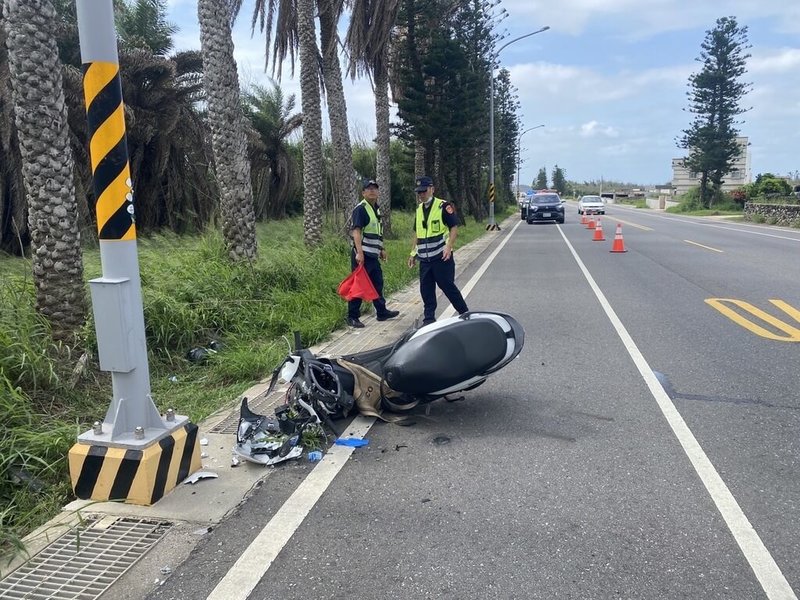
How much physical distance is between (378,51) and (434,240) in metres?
12.5

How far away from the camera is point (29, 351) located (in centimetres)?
523

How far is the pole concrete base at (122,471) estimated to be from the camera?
12.3ft

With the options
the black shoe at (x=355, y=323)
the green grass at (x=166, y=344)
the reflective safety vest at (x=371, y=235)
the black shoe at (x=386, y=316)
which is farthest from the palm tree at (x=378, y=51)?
the black shoe at (x=355, y=323)

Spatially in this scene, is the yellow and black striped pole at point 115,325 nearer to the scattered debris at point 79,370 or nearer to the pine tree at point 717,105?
the scattered debris at point 79,370

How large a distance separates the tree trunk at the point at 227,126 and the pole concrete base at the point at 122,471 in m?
6.52

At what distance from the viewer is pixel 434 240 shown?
313 inches

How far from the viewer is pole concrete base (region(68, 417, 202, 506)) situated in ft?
12.3

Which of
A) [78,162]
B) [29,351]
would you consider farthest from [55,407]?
[78,162]

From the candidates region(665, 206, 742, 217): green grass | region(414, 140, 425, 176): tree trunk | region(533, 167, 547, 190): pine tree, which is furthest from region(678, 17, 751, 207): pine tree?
region(533, 167, 547, 190): pine tree

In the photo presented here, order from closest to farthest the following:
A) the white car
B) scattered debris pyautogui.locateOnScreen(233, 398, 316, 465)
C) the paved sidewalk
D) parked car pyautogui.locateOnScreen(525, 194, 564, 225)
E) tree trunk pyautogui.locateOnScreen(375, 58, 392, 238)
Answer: the paved sidewalk < scattered debris pyautogui.locateOnScreen(233, 398, 316, 465) < tree trunk pyautogui.locateOnScreen(375, 58, 392, 238) < parked car pyautogui.locateOnScreen(525, 194, 564, 225) < the white car

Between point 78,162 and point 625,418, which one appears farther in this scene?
point 78,162

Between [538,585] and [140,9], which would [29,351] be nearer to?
[538,585]

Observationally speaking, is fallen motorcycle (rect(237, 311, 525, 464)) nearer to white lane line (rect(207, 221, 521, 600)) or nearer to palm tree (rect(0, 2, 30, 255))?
white lane line (rect(207, 221, 521, 600))

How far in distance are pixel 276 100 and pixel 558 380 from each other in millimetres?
22420
